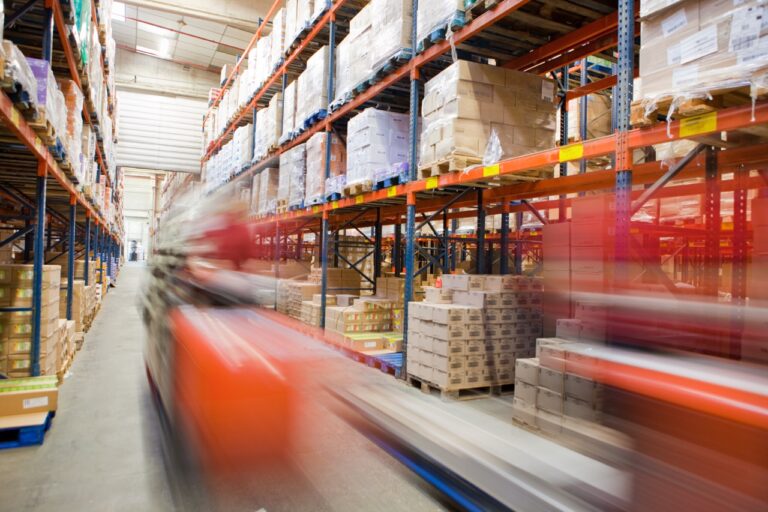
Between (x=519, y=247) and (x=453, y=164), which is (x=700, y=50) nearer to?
(x=453, y=164)

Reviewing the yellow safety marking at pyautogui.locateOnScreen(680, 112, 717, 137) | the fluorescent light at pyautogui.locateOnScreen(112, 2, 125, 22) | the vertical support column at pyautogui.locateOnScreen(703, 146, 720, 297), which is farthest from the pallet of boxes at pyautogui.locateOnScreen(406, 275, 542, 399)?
the fluorescent light at pyautogui.locateOnScreen(112, 2, 125, 22)

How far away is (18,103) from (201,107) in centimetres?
1803

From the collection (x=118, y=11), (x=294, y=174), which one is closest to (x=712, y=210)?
(x=294, y=174)

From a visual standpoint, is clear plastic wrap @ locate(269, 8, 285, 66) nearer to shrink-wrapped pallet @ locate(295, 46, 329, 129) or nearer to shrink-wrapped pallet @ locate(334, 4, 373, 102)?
shrink-wrapped pallet @ locate(295, 46, 329, 129)

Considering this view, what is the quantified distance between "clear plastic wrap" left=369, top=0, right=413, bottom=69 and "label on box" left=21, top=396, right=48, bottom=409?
5517 mm

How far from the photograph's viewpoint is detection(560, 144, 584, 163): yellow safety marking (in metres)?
4.04

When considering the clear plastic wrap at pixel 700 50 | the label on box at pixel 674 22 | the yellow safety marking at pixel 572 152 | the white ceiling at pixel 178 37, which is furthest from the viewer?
the white ceiling at pixel 178 37

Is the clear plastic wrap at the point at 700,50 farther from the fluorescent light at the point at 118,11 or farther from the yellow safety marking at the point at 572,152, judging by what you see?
the fluorescent light at the point at 118,11

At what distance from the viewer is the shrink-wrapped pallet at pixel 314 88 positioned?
8.84m

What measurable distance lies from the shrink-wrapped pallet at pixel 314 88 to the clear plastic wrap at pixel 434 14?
10.3ft

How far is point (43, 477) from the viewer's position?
3.51 metres

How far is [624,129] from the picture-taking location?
3.64m

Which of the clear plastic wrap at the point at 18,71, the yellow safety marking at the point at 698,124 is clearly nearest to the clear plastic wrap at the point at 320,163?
the clear plastic wrap at the point at 18,71

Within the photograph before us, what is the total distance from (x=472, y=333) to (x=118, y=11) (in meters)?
21.8
